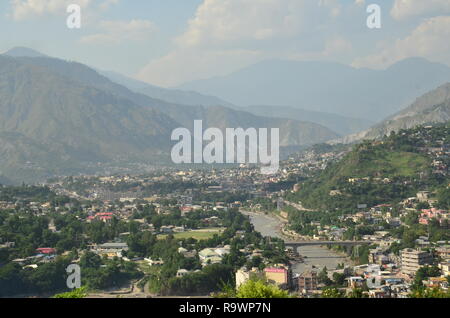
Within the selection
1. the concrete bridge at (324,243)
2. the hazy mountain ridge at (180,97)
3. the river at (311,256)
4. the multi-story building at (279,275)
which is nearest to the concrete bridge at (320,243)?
the concrete bridge at (324,243)

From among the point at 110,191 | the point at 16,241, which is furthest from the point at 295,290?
the point at 110,191

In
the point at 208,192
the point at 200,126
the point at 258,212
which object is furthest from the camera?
the point at 200,126

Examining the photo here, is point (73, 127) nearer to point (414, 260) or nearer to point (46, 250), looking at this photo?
point (46, 250)

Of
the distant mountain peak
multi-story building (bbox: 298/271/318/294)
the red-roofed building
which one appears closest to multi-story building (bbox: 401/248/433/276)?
multi-story building (bbox: 298/271/318/294)

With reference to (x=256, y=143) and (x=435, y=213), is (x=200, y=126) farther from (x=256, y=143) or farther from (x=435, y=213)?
(x=435, y=213)

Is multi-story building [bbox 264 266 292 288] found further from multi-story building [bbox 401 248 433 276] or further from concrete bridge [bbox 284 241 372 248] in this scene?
concrete bridge [bbox 284 241 372 248]

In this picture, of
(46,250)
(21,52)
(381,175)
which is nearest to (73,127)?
(381,175)

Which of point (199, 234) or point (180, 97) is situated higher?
point (180, 97)

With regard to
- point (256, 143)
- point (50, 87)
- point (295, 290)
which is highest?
point (50, 87)
